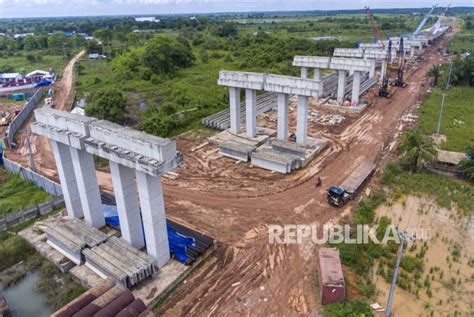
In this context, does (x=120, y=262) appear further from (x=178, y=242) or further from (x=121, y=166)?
(x=121, y=166)

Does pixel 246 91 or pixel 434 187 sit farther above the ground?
pixel 246 91

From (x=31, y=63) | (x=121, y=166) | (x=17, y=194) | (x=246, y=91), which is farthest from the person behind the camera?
(x=31, y=63)

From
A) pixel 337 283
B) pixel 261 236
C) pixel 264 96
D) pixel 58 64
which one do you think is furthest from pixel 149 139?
pixel 58 64

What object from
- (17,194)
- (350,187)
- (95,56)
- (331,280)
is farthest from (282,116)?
(95,56)

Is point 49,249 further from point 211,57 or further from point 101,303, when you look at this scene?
point 211,57

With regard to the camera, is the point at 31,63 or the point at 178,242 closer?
the point at 178,242

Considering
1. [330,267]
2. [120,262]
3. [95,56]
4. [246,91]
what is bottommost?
[330,267]

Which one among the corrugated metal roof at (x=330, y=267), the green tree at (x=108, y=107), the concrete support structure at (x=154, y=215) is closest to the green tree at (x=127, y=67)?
the green tree at (x=108, y=107)

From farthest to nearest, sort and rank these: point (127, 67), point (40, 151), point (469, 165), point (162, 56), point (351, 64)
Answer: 1. point (127, 67)
2. point (162, 56)
3. point (351, 64)
4. point (40, 151)
5. point (469, 165)
